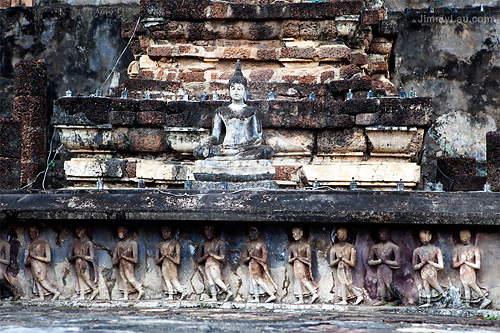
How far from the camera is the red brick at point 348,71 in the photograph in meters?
11.2

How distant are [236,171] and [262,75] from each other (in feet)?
9.91

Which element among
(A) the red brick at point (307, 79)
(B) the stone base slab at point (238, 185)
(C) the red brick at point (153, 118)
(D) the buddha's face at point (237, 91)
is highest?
(A) the red brick at point (307, 79)

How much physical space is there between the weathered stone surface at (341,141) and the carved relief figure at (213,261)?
3147 mm

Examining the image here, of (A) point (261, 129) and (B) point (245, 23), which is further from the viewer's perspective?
(B) point (245, 23)

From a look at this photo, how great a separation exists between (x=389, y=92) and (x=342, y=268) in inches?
178

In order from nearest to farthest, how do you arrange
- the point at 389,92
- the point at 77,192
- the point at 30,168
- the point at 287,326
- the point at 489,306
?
1. the point at 287,326
2. the point at 489,306
3. the point at 77,192
4. the point at 389,92
5. the point at 30,168

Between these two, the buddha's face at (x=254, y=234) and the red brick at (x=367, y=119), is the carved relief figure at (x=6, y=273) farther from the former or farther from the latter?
the red brick at (x=367, y=119)

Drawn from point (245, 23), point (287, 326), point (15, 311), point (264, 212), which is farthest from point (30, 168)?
point (287, 326)

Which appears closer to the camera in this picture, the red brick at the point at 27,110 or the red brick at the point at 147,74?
the red brick at the point at 147,74

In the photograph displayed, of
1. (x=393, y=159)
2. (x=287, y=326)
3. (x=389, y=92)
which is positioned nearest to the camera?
(x=287, y=326)

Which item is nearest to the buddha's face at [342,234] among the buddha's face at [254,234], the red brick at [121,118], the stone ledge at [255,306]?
the stone ledge at [255,306]

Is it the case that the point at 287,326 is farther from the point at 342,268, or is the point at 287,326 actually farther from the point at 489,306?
the point at 489,306

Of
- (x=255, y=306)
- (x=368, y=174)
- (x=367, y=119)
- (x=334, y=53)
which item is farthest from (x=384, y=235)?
(x=334, y=53)

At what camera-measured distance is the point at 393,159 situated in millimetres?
10484
